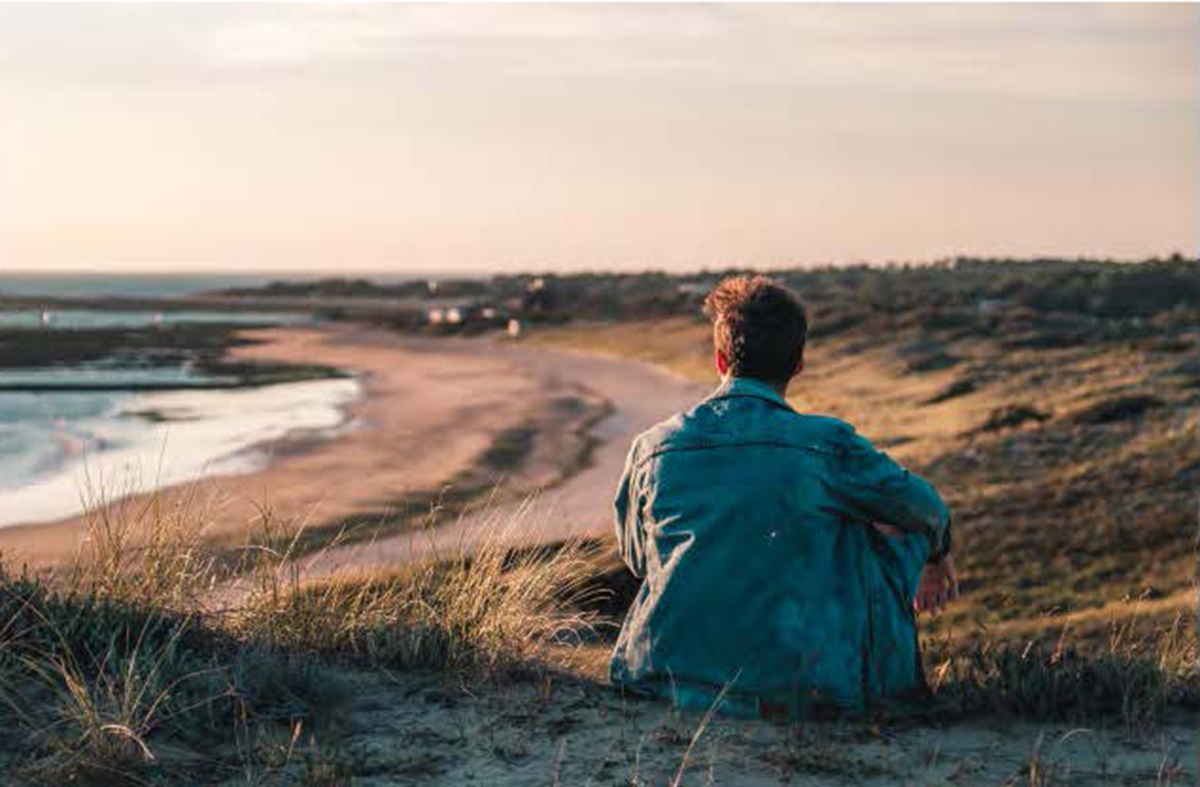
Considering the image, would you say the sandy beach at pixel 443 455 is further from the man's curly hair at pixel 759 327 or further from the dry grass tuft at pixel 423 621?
the man's curly hair at pixel 759 327

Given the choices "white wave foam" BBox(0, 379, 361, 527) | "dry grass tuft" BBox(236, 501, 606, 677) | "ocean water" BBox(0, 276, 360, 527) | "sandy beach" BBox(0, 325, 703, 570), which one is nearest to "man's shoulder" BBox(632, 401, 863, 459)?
"dry grass tuft" BBox(236, 501, 606, 677)

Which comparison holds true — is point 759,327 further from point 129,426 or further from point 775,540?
point 129,426

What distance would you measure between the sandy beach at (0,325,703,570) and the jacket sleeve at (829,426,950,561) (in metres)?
2.40

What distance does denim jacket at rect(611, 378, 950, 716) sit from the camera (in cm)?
439

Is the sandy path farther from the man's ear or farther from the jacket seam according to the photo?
the man's ear

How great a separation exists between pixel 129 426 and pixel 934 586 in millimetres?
26576

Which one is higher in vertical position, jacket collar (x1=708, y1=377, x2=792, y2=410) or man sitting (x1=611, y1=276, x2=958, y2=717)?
jacket collar (x1=708, y1=377, x2=792, y2=410)

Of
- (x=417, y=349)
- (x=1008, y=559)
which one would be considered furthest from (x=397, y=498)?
(x=417, y=349)

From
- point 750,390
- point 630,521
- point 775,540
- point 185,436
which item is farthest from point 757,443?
point 185,436

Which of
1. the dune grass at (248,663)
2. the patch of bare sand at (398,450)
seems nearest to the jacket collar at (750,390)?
the dune grass at (248,663)

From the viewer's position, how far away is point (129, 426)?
94.4ft

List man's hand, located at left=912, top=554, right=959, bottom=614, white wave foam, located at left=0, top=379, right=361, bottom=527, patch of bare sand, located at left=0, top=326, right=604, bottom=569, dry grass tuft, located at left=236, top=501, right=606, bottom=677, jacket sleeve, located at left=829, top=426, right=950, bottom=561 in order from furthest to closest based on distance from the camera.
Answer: white wave foam, located at left=0, top=379, right=361, bottom=527 < patch of bare sand, located at left=0, top=326, right=604, bottom=569 < dry grass tuft, located at left=236, top=501, right=606, bottom=677 < man's hand, located at left=912, top=554, right=959, bottom=614 < jacket sleeve, located at left=829, top=426, right=950, bottom=561

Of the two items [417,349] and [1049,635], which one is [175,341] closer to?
[417,349]

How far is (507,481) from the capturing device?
21500 millimetres
